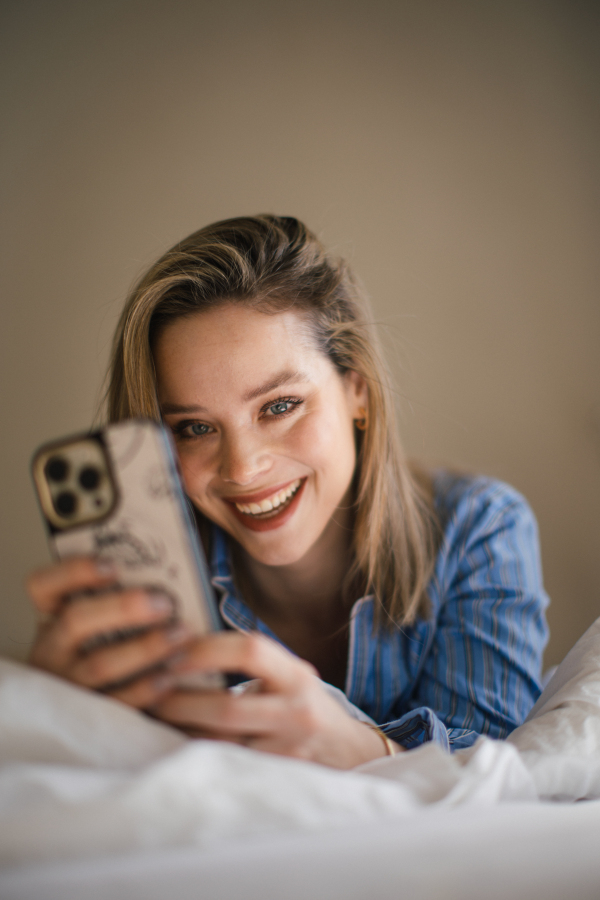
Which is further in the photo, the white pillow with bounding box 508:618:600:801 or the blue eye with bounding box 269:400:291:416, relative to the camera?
the blue eye with bounding box 269:400:291:416

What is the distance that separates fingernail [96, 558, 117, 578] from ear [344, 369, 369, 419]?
59 cm

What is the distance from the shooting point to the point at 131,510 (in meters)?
0.39

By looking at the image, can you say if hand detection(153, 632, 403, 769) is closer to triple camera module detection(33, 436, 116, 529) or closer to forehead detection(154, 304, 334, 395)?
triple camera module detection(33, 436, 116, 529)

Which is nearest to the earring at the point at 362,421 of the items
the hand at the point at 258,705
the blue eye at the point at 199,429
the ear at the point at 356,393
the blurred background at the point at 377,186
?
the ear at the point at 356,393

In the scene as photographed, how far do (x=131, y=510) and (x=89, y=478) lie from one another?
40mm

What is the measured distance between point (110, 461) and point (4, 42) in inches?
63.0

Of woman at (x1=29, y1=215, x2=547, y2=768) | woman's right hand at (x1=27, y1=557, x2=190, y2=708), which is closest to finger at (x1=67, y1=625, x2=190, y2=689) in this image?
woman's right hand at (x1=27, y1=557, x2=190, y2=708)

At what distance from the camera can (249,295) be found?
2.61 ft

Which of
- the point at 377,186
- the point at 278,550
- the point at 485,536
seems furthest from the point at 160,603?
the point at 377,186

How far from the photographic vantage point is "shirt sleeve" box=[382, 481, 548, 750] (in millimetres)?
757

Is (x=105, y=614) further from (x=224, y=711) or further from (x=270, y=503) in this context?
(x=270, y=503)

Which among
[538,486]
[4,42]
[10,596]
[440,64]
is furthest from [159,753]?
[4,42]

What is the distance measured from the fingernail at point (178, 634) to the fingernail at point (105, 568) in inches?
2.3

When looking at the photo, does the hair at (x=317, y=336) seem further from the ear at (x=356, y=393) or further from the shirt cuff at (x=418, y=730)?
the shirt cuff at (x=418, y=730)
